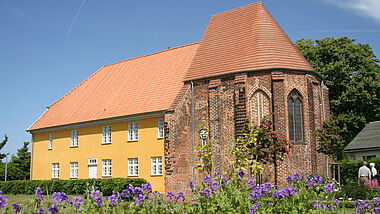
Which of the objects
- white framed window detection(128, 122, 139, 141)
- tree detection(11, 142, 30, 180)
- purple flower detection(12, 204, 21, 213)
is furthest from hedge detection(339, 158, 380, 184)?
tree detection(11, 142, 30, 180)

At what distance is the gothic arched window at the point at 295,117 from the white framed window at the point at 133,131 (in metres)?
10.2

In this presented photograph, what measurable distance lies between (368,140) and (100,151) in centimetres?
1927

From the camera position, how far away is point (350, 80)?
120ft

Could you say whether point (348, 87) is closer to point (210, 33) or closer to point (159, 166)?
point (210, 33)

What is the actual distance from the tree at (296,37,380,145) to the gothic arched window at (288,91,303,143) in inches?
501

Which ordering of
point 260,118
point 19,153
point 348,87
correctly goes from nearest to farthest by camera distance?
point 260,118 < point 348,87 < point 19,153

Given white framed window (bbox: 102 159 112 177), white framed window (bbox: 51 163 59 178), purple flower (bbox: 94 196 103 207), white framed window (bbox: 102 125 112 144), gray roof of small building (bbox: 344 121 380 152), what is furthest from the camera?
white framed window (bbox: 51 163 59 178)

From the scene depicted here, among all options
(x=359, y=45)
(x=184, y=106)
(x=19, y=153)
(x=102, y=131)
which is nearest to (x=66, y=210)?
(x=184, y=106)

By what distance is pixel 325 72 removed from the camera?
37250 millimetres

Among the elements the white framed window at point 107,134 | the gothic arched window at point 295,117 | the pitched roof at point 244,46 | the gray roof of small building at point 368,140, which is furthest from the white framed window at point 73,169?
the gray roof of small building at point 368,140

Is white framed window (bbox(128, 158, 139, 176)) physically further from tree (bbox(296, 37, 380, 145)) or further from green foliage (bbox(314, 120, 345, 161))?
tree (bbox(296, 37, 380, 145))

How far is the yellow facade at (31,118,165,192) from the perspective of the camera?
89.2ft

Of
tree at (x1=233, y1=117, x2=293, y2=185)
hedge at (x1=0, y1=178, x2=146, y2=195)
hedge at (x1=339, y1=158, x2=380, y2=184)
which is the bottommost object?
hedge at (x1=0, y1=178, x2=146, y2=195)

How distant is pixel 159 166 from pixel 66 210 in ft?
66.5
